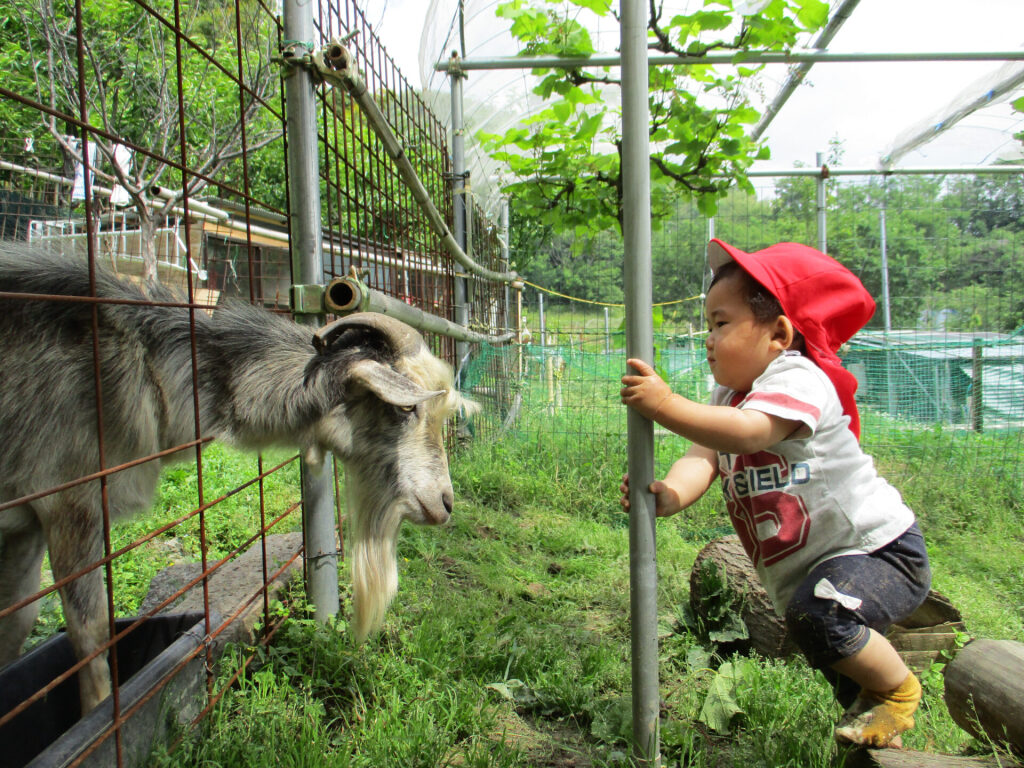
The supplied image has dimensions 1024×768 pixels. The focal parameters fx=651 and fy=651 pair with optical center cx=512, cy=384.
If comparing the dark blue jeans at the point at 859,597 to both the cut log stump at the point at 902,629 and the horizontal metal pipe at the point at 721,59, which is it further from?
the horizontal metal pipe at the point at 721,59

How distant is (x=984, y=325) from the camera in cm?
775

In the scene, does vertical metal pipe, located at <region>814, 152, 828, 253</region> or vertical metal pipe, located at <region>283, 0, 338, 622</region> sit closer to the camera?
vertical metal pipe, located at <region>283, 0, 338, 622</region>

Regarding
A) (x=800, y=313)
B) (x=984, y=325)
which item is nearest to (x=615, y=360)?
(x=984, y=325)

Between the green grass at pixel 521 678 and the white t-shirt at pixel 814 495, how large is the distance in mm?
585

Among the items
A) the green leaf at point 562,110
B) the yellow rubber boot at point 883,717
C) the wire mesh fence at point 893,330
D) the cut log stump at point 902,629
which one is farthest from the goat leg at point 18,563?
the wire mesh fence at point 893,330

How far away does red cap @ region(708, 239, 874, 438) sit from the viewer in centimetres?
180

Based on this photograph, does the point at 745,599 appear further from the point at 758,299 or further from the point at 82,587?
the point at 82,587

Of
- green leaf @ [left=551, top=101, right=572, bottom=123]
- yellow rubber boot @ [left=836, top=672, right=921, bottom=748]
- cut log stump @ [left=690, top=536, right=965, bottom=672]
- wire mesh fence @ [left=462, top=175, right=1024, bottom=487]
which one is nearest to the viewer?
yellow rubber boot @ [left=836, top=672, right=921, bottom=748]

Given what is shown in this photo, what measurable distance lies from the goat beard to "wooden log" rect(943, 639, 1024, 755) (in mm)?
1944

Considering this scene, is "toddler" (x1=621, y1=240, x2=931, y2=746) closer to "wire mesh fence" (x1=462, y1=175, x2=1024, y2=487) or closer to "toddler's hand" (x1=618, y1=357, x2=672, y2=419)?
"toddler's hand" (x1=618, y1=357, x2=672, y2=419)

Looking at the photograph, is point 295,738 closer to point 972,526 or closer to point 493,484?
point 493,484

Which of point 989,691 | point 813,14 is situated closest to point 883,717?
point 989,691

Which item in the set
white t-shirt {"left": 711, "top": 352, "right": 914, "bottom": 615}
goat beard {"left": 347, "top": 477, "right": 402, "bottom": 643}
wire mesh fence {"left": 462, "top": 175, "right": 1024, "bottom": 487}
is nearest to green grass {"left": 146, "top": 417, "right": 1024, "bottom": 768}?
goat beard {"left": 347, "top": 477, "right": 402, "bottom": 643}

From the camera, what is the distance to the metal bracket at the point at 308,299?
2.40 meters
